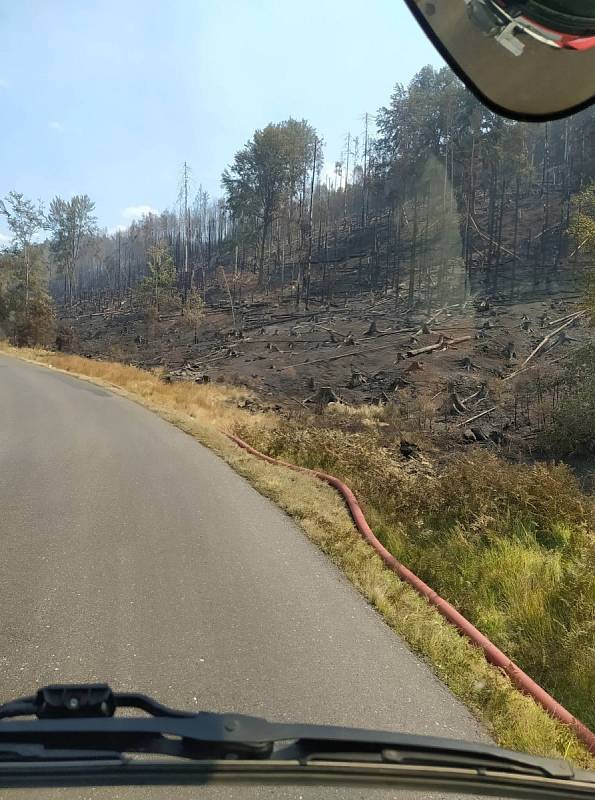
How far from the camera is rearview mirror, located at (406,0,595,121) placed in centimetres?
179

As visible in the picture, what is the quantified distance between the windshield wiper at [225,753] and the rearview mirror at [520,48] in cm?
237

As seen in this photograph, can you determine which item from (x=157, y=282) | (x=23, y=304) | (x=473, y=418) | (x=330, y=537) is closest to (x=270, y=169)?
(x=157, y=282)

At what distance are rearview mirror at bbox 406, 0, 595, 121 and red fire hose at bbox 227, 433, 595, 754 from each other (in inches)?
130

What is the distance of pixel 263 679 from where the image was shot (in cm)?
348

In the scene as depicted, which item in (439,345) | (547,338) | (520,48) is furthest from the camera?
(439,345)

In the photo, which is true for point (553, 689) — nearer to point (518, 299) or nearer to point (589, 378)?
point (589, 378)

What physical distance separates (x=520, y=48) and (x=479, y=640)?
386 cm

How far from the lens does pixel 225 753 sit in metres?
2.04

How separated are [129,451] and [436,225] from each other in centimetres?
4609

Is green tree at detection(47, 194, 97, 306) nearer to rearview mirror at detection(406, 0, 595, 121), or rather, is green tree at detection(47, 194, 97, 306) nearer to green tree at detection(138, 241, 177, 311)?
green tree at detection(138, 241, 177, 311)

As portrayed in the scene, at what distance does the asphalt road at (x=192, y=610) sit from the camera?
3.34 metres

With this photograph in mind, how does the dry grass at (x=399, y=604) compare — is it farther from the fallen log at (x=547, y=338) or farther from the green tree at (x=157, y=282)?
the green tree at (x=157, y=282)

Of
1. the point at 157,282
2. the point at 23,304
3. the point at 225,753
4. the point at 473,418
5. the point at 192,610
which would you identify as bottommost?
the point at 192,610

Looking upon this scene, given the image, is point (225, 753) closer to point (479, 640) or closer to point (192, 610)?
point (192, 610)
